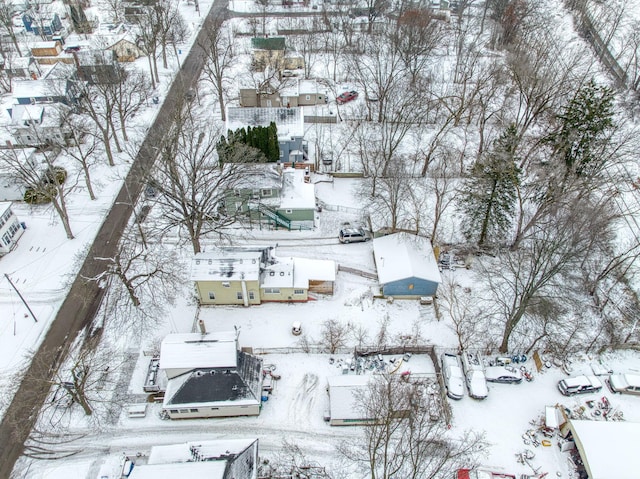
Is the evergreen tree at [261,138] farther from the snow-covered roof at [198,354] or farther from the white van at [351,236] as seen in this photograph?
the snow-covered roof at [198,354]

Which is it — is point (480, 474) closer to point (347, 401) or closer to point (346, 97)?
point (347, 401)

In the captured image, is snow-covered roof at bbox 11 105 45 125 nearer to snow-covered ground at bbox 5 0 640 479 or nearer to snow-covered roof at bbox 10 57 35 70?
snow-covered ground at bbox 5 0 640 479

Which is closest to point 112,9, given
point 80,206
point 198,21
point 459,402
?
point 198,21

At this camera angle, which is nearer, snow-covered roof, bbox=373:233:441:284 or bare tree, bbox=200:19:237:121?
snow-covered roof, bbox=373:233:441:284

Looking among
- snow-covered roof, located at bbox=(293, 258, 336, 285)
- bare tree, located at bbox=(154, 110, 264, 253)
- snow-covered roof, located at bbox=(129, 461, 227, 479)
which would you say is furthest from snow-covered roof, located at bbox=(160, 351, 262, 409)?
bare tree, located at bbox=(154, 110, 264, 253)

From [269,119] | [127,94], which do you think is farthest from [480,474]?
[127,94]

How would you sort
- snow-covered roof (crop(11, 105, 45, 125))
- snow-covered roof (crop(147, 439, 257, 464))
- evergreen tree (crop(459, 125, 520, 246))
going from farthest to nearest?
snow-covered roof (crop(11, 105, 45, 125)), evergreen tree (crop(459, 125, 520, 246)), snow-covered roof (crop(147, 439, 257, 464))

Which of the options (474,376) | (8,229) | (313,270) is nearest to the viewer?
(474,376)
